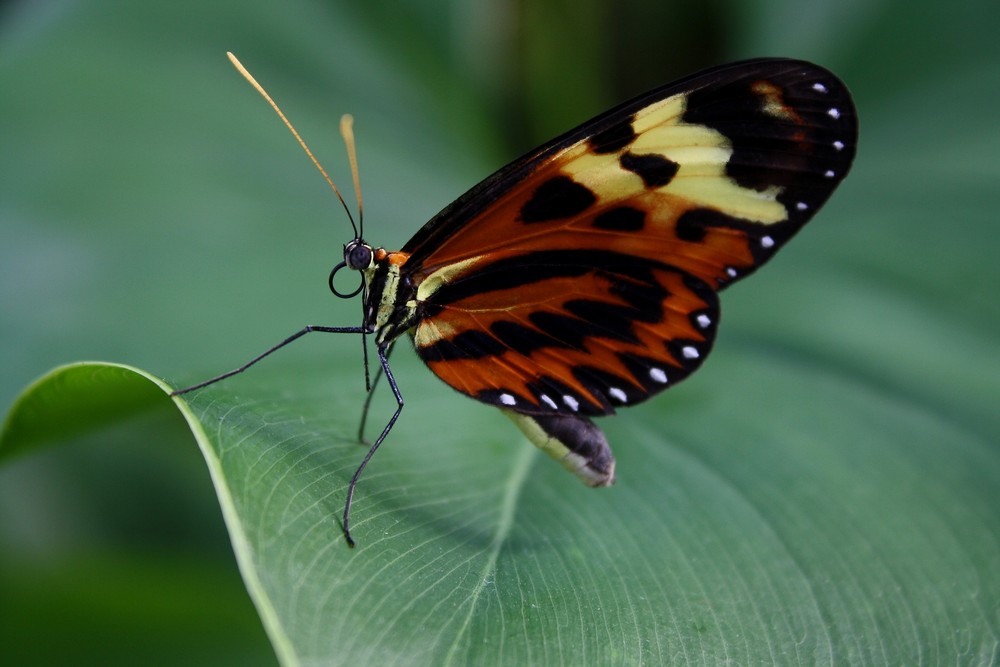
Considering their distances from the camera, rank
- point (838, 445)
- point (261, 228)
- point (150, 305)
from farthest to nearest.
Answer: point (261, 228)
point (150, 305)
point (838, 445)

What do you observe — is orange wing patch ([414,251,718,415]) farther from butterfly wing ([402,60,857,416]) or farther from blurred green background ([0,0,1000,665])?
blurred green background ([0,0,1000,665])

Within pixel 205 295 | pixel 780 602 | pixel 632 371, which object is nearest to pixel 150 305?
pixel 205 295

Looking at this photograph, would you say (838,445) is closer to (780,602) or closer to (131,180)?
(780,602)

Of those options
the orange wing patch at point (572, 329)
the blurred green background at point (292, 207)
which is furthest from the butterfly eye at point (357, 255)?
the blurred green background at point (292, 207)

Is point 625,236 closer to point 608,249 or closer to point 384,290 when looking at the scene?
point 608,249

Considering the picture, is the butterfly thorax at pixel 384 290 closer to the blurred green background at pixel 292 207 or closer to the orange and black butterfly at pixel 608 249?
the orange and black butterfly at pixel 608 249

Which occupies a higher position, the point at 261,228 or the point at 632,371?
the point at 261,228

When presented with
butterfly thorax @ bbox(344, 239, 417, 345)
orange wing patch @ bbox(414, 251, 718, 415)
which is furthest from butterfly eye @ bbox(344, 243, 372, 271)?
orange wing patch @ bbox(414, 251, 718, 415)
